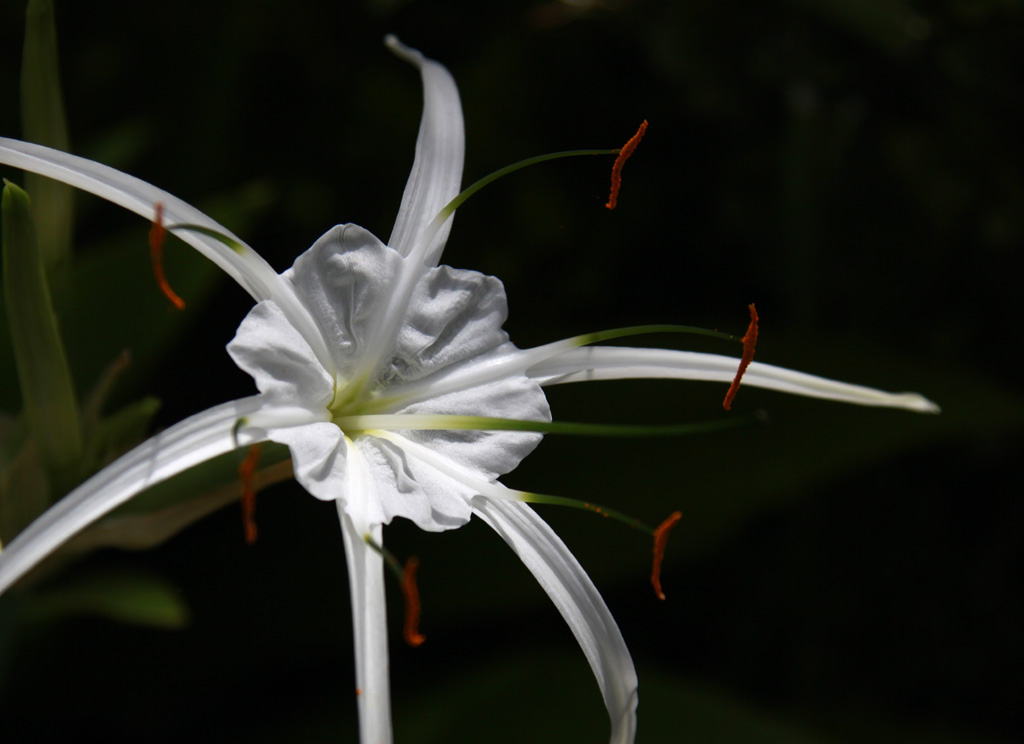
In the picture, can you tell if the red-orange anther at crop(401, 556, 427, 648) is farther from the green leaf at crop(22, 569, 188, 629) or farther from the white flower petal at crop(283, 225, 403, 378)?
the green leaf at crop(22, 569, 188, 629)

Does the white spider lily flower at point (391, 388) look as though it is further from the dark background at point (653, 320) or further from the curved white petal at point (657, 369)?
the dark background at point (653, 320)

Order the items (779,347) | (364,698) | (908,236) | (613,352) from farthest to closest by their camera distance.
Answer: (908,236) → (779,347) → (613,352) → (364,698)

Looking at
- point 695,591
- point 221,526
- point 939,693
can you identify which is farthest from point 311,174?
point 939,693

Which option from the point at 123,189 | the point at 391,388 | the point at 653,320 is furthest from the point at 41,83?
the point at 653,320

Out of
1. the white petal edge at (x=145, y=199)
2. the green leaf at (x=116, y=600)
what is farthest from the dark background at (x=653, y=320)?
the white petal edge at (x=145, y=199)

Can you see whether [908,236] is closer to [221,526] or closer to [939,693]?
[939,693]

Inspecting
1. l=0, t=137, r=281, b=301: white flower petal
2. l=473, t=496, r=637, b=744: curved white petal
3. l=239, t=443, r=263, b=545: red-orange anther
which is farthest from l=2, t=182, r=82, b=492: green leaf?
l=473, t=496, r=637, b=744: curved white petal

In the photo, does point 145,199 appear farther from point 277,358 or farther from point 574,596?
point 574,596
